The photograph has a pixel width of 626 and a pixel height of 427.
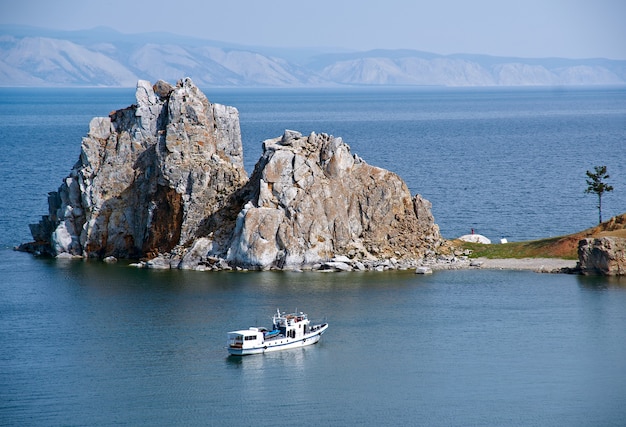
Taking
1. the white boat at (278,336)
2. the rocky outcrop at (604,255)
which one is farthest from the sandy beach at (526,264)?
the white boat at (278,336)

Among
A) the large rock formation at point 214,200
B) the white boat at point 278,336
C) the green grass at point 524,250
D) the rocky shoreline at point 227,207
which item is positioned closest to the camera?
the white boat at point 278,336

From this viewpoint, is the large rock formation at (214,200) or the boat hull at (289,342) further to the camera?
the large rock formation at (214,200)

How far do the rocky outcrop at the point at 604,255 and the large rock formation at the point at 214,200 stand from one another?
40.2 feet

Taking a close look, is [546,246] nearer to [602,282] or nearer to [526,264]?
[526,264]

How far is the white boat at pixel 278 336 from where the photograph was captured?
2410 inches

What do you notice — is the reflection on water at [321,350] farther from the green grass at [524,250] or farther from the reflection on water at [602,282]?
the green grass at [524,250]

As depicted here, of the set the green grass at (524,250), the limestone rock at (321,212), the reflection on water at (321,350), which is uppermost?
the limestone rock at (321,212)

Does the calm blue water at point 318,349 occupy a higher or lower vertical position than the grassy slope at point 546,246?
lower

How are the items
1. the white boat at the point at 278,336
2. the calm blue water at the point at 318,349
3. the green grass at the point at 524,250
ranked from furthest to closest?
the green grass at the point at 524,250 → the white boat at the point at 278,336 → the calm blue water at the point at 318,349

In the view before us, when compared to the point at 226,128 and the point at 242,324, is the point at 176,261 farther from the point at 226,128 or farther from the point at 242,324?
the point at 242,324

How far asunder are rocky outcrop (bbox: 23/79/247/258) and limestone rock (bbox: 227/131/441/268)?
14.0 feet

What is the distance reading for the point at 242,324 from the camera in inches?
2628

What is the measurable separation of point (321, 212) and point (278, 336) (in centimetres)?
2135

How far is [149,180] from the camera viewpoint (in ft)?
292
